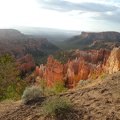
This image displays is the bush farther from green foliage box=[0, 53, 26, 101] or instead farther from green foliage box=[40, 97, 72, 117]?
green foliage box=[0, 53, 26, 101]

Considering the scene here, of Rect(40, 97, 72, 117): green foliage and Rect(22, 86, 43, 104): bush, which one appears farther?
Rect(22, 86, 43, 104): bush

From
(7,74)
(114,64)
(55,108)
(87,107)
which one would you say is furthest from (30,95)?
(114,64)

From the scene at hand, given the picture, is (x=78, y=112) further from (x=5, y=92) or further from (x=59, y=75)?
(x=59, y=75)

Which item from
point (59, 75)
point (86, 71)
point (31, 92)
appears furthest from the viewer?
point (59, 75)

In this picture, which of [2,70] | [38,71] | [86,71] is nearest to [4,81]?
[2,70]

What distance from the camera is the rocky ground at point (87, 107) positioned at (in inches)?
268

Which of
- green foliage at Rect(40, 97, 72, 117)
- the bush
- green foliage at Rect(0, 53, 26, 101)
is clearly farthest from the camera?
green foliage at Rect(0, 53, 26, 101)

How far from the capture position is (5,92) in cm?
1945

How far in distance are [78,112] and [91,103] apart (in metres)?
0.77

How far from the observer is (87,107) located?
7.38m

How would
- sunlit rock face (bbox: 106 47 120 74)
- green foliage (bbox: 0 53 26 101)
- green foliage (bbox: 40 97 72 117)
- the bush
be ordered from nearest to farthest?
green foliage (bbox: 40 97 72 117) < the bush < sunlit rock face (bbox: 106 47 120 74) < green foliage (bbox: 0 53 26 101)

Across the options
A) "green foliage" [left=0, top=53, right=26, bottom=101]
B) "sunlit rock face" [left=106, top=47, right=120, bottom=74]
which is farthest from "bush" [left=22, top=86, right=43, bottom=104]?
"green foliage" [left=0, top=53, right=26, bottom=101]

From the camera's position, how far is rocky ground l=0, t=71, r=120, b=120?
680 centimetres

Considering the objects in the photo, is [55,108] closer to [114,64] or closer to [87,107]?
[87,107]
